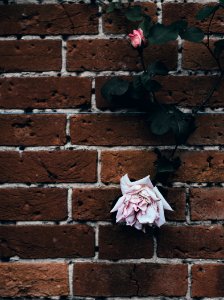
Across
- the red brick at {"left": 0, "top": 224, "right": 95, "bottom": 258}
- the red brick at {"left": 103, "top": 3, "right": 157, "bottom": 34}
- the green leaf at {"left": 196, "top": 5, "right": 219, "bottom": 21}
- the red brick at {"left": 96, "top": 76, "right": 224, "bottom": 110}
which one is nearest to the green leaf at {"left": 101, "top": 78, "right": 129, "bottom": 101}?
the red brick at {"left": 96, "top": 76, "right": 224, "bottom": 110}

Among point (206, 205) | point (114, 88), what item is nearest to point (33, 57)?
point (114, 88)

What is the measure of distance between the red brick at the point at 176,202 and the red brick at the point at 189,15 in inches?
16.1

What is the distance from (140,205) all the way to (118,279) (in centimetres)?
21

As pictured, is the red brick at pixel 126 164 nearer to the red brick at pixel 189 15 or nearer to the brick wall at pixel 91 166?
the brick wall at pixel 91 166

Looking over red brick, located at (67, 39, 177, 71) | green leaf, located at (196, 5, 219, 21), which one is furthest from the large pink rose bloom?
green leaf, located at (196, 5, 219, 21)

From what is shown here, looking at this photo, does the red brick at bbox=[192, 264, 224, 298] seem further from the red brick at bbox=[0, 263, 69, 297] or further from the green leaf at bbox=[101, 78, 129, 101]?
the green leaf at bbox=[101, 78, 129, 101]

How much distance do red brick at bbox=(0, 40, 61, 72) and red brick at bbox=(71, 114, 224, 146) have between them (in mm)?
156

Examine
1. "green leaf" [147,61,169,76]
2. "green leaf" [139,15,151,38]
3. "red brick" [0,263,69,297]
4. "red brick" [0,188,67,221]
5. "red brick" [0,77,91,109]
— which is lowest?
"red brick" [0,263,69,297]

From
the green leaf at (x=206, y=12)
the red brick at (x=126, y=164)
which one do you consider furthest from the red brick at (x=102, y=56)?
the red brick at (x=126, y=164)

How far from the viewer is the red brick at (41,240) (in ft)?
3.43

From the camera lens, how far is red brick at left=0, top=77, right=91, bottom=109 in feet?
3.44

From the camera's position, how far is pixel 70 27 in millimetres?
1052

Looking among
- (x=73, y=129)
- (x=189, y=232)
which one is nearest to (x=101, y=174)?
(x=73, y=129)

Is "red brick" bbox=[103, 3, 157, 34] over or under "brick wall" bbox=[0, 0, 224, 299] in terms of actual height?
over
